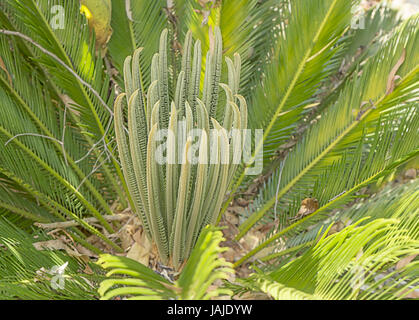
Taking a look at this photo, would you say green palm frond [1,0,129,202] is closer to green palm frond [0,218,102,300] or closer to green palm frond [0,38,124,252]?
green palm frond [0,38,124,252]

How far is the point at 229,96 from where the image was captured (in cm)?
126

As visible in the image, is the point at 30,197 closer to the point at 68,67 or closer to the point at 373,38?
the point at 68,67

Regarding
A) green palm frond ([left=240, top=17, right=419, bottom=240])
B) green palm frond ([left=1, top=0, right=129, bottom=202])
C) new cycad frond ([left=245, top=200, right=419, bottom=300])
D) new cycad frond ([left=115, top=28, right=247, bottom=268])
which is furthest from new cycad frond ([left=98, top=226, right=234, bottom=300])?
green palm frond ([left=240, top=17, right=419, bottom=240])

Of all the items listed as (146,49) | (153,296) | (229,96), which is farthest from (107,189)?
(153,296)

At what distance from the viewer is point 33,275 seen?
119 cm

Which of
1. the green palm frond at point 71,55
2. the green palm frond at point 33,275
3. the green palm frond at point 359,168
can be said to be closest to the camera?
the green palm frond at point 33,275

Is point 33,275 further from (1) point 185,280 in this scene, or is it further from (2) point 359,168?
(2) point 359,168

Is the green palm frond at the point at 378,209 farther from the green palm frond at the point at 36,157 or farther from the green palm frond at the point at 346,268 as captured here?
the green palm frond at the point at 36,157

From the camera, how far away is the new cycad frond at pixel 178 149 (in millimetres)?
1204

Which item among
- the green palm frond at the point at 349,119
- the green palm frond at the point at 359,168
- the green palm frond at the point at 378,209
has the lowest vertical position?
the green palm frond at the point at 378,209

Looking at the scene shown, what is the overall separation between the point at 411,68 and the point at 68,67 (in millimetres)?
1328

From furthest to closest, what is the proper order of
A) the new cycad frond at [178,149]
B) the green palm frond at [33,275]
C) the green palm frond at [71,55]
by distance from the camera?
the green palm frond at [71,55], the new cycad frond at [178,149], the green palm frond at [33,275]

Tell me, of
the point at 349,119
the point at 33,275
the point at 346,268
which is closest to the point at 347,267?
the point at 346,268

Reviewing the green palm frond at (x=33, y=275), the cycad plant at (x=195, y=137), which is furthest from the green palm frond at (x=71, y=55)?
the green palm frond at (x=33, y=275)
